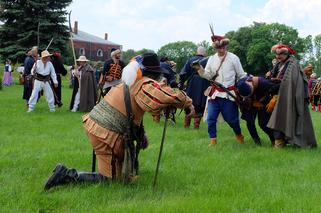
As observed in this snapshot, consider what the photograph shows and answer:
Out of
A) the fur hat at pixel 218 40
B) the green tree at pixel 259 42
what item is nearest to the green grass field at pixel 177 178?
the fur hat at pixel 218 40

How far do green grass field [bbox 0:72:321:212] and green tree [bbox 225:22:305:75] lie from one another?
2470 inches

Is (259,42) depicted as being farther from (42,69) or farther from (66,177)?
(66,177)

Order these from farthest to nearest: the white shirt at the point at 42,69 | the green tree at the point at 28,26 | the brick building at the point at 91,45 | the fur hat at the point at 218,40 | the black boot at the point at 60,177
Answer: the brick building at the point at 91,45 < the green tree at the point at 28,26 < the white shirt at the point at 42,69 < the fur hat at the point at 218,40 < the black boot at the point at 60,177

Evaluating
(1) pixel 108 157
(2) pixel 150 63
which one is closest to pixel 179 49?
(2) pixel 150 63

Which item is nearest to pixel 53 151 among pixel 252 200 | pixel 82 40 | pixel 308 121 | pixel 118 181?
pixel 118 181

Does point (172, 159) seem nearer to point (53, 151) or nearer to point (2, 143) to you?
point (53, 151)

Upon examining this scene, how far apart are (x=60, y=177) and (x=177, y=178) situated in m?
1.42

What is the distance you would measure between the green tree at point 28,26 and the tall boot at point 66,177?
3277 cm

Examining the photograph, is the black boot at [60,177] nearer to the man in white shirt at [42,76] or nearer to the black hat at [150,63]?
the black hat at [150,63]

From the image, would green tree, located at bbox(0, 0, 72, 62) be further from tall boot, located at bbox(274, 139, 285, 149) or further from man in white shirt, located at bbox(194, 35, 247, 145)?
tall boot, located at bbox(274, 139, 285, 149)

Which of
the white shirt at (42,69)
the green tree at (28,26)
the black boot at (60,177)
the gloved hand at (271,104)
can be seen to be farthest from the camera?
the green tree at (28,26)

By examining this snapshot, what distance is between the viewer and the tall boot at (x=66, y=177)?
16.2 feet

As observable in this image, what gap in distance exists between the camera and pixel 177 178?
5590mm

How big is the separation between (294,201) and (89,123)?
2.32 metres
